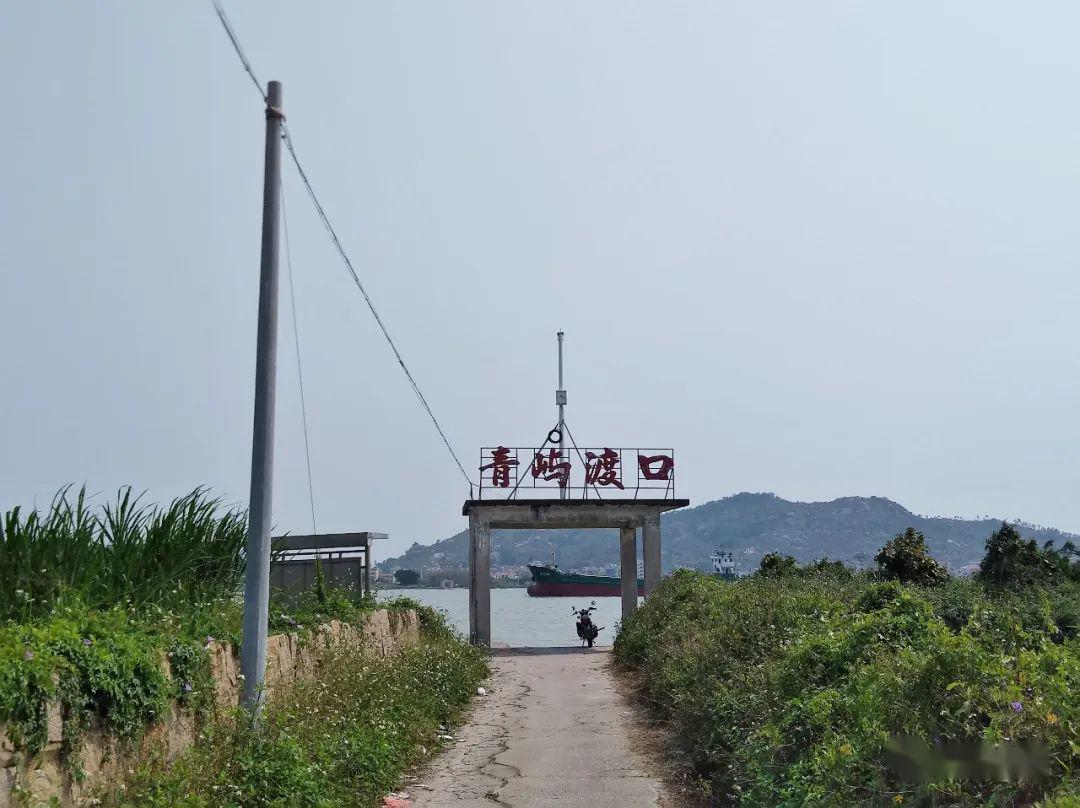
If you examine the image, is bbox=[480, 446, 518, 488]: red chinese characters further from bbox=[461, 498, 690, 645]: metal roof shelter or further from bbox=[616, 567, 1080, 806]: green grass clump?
bbox=[616, 567, 1080, 806]: green grass clump

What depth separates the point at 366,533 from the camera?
63.2 ft

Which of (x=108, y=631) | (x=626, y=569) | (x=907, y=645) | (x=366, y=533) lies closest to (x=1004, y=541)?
(x=626, y=569)

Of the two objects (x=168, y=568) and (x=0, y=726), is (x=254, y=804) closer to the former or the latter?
(x=0, y=726)

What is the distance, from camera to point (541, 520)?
95.9 ft

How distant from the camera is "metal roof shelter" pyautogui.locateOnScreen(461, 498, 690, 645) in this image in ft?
94.0

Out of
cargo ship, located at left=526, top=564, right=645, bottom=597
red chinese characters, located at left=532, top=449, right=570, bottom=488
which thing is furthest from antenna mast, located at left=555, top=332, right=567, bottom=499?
cargo ship, located at left=526, top=564, right=645, bottom=597

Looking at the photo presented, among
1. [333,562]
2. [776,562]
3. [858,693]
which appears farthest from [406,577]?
[858,693]

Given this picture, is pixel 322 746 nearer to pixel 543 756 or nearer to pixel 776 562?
pixel 543 756

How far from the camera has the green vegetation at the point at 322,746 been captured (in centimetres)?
701

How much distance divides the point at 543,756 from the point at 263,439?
5023mm

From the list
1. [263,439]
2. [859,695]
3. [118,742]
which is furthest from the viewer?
[263,439]

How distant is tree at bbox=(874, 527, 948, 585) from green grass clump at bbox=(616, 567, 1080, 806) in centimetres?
1465

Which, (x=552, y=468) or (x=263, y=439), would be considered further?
(x=552, y=468)

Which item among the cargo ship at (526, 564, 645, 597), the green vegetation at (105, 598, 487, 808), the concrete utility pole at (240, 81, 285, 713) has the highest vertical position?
the concrete utility pole at (240, 81, 285, 713)
